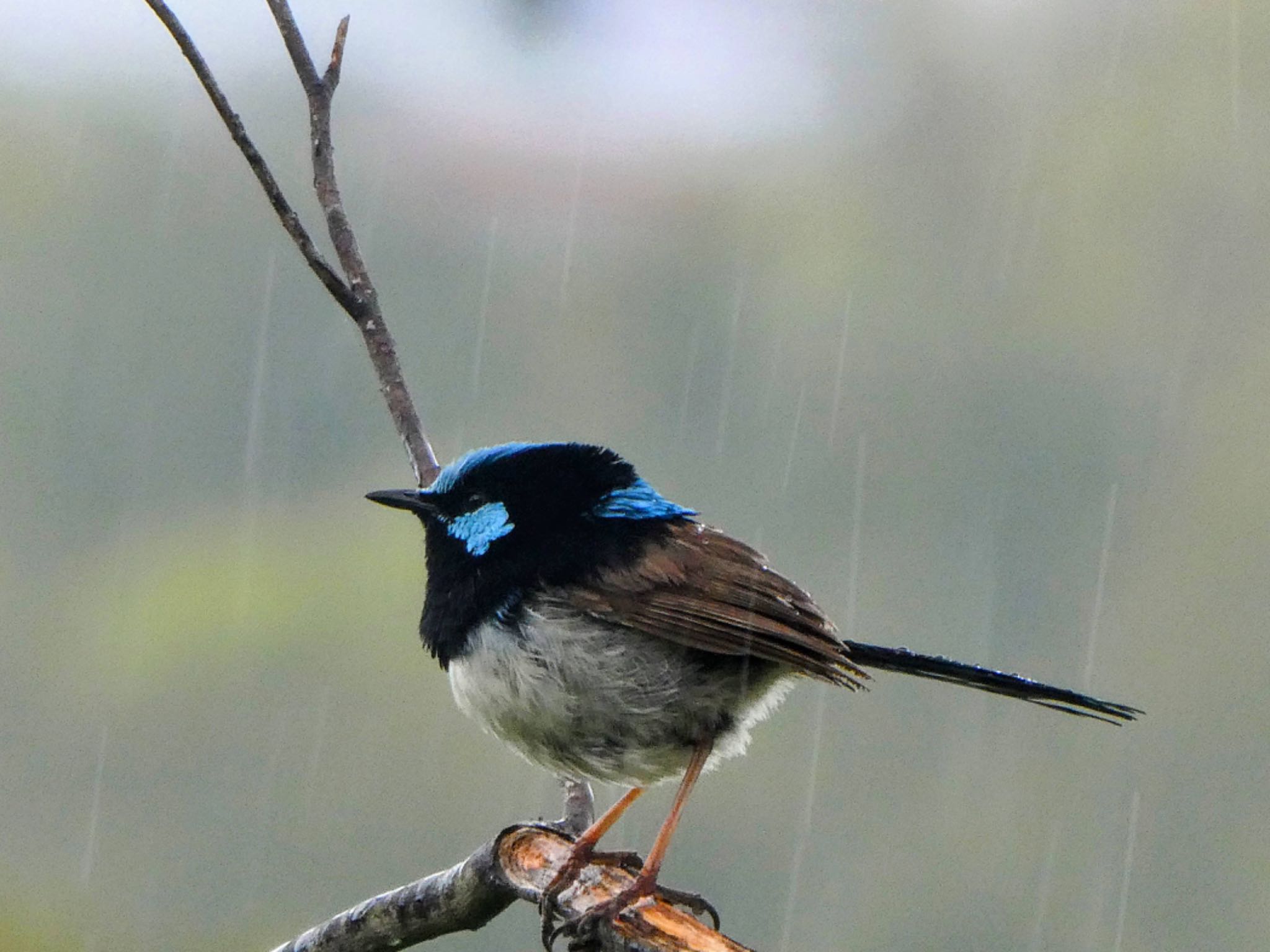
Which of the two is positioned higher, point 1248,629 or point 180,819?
point 1248,629

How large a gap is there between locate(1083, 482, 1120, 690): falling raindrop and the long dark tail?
3864 cm

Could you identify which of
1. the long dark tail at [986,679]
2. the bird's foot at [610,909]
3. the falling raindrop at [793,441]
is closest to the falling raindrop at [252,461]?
the falling raindrop at [793,441]

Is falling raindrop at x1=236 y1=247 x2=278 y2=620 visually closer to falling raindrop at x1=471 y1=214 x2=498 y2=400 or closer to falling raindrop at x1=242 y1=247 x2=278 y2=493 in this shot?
falling raindrop at x1=242 y1=247 x2=278 y2=493

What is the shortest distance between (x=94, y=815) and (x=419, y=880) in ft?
152

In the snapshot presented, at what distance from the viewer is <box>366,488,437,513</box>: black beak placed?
4.03 metres

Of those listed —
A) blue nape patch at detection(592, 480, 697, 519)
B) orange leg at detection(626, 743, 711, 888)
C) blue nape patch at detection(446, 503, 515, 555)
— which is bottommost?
orange leg at detection(626, 743, 711, 888)

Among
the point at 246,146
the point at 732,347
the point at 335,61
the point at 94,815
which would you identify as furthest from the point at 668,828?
the point at 732,347

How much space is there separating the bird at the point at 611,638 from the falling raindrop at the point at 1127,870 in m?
42.3

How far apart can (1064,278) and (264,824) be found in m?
37.6

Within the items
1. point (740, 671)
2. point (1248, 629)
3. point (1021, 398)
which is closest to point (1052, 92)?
point (1021, 398)

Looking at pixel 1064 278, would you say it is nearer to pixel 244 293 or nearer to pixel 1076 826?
pixel 1076 826

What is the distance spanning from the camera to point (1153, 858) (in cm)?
4253

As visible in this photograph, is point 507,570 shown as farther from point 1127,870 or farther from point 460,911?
point 1127,870

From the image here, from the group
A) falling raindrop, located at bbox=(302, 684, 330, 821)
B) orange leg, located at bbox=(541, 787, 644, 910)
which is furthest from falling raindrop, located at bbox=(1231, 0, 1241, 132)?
orange leg, located at bbox=(541, 787, 644, 910)
